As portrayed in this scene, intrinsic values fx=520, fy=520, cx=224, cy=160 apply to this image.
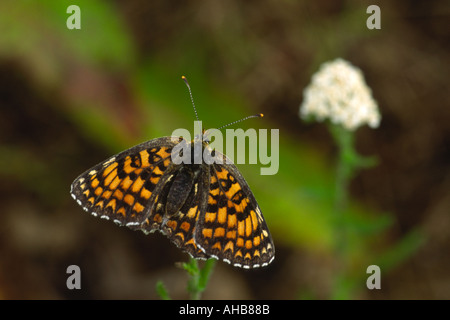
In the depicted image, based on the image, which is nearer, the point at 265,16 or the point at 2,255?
the point at 2,255

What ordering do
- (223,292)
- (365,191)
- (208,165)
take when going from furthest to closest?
(365,191) → (223,292) → (208,165)

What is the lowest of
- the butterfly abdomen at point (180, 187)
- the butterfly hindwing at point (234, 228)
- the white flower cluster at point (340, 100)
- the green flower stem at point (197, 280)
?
the green flower stem at point (197, 280)

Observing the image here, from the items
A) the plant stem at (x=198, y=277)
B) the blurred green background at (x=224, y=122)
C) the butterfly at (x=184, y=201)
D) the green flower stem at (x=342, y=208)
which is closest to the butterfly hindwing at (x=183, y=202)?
the butterfly at (x=184, y=201)

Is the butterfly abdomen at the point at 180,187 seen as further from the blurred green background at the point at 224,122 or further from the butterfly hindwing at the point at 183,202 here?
the blurred green background at the point at 224,122

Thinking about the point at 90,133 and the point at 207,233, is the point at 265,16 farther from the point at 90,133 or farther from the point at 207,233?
the point at 207,233

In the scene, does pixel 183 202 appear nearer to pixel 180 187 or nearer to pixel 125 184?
pixel 180 187

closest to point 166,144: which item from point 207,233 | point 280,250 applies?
point 207,233
